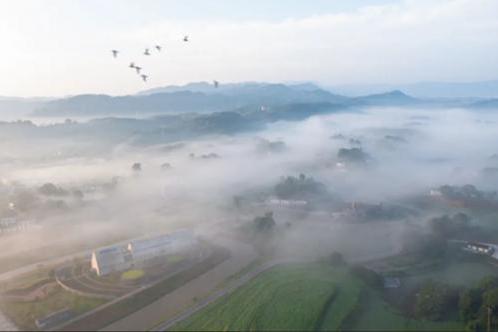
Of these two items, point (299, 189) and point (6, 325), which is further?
point (299, 189)

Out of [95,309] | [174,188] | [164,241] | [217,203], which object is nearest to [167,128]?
[174,188]

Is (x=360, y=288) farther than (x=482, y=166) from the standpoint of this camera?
No

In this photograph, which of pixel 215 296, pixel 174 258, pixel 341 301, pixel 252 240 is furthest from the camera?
pixel 252 240

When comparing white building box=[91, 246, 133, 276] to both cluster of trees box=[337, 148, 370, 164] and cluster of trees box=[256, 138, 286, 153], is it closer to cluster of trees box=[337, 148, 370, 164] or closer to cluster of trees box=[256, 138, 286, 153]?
cluster of trees box=[337, 148, 370, 164]

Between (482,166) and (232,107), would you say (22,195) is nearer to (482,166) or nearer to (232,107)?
(482,166)

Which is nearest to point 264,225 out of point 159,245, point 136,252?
point 159,245

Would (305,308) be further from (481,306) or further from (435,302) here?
(481,306)

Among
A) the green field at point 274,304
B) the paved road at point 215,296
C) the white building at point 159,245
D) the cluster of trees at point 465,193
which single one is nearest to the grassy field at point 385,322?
the green field at point 274,304
